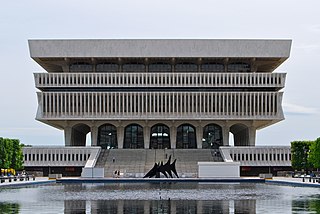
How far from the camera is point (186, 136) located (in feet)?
339

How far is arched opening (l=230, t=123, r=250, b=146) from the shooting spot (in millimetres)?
103688

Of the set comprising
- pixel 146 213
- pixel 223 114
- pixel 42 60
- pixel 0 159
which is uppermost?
pixel 42 60

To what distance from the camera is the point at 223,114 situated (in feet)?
320

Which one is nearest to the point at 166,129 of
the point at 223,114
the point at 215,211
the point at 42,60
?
the point at 223,114

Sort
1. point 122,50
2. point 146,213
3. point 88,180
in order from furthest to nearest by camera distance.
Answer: point 122,50 → point 88,180 → point 146,213

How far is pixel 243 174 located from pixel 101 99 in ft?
72.6

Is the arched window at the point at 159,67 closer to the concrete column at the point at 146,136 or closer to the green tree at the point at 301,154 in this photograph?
the concrete column at the point at 146,136

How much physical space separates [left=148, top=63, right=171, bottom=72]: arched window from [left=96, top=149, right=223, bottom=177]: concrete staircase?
1324 cm

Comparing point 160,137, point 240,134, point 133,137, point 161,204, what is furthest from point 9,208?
point 240,134

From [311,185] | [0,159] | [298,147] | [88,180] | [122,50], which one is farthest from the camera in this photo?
[122,50]

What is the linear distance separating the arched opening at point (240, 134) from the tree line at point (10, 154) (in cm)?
3429

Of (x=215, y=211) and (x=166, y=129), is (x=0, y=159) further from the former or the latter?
(x=215, y=211)

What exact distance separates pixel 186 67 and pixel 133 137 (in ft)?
42.2

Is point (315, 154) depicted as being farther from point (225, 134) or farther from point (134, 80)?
point (134, 80)
